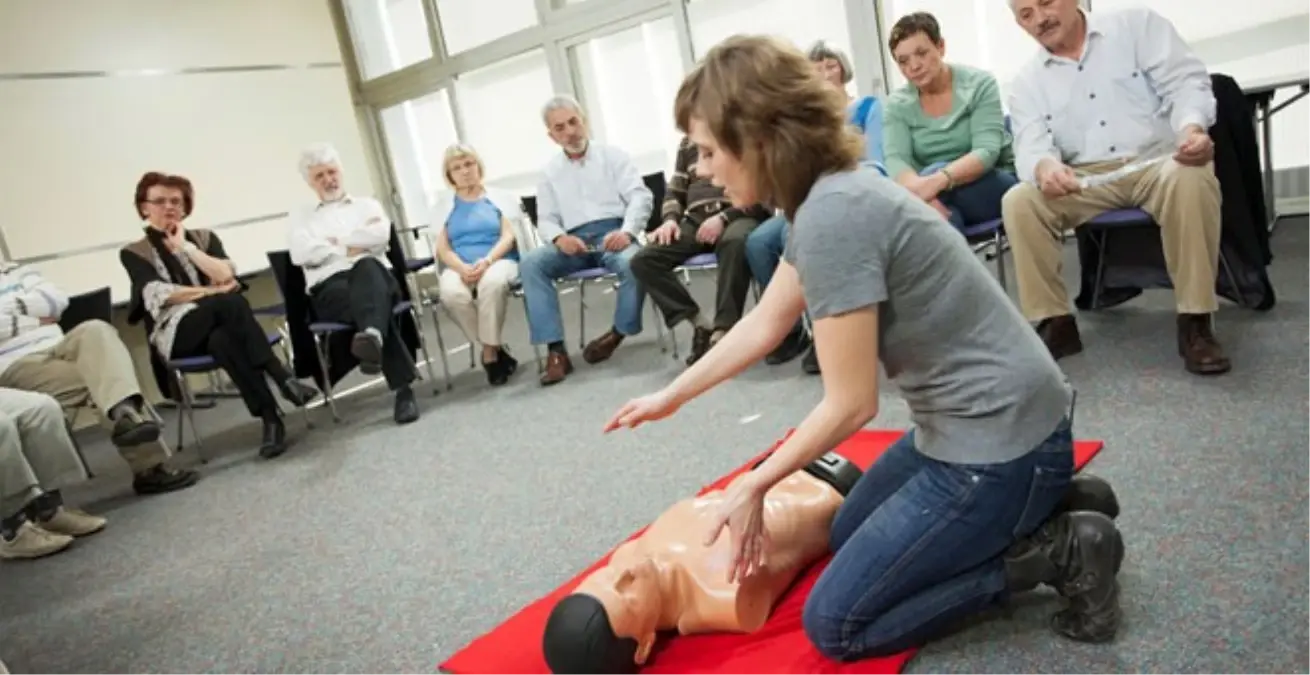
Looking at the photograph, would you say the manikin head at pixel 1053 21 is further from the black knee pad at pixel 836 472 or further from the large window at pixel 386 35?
the large window at pixel 386 35

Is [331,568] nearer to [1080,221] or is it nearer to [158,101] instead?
[1080,221]

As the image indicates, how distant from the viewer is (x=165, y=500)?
3213 millimetres

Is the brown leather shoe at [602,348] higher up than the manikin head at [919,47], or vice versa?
the manikin head at [919,47]

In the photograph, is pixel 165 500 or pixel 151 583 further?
pixel 165 500

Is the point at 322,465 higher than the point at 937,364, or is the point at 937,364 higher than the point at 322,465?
the point at 937,364

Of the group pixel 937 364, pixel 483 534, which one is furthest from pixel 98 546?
pixel 937 364

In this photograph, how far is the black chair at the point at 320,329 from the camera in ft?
12.4

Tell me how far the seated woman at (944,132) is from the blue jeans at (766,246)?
1.58 ft

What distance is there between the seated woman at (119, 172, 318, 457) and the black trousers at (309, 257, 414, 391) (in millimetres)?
302

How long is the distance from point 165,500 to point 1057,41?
11.2 feet

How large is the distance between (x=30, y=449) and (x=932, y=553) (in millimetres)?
2863

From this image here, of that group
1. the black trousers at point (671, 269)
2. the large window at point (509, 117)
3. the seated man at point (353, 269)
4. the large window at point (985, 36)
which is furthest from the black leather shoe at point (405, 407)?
the large window at point (509, 117)

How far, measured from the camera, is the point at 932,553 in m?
1.27

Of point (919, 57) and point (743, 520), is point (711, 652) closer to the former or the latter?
point (743, 520)
